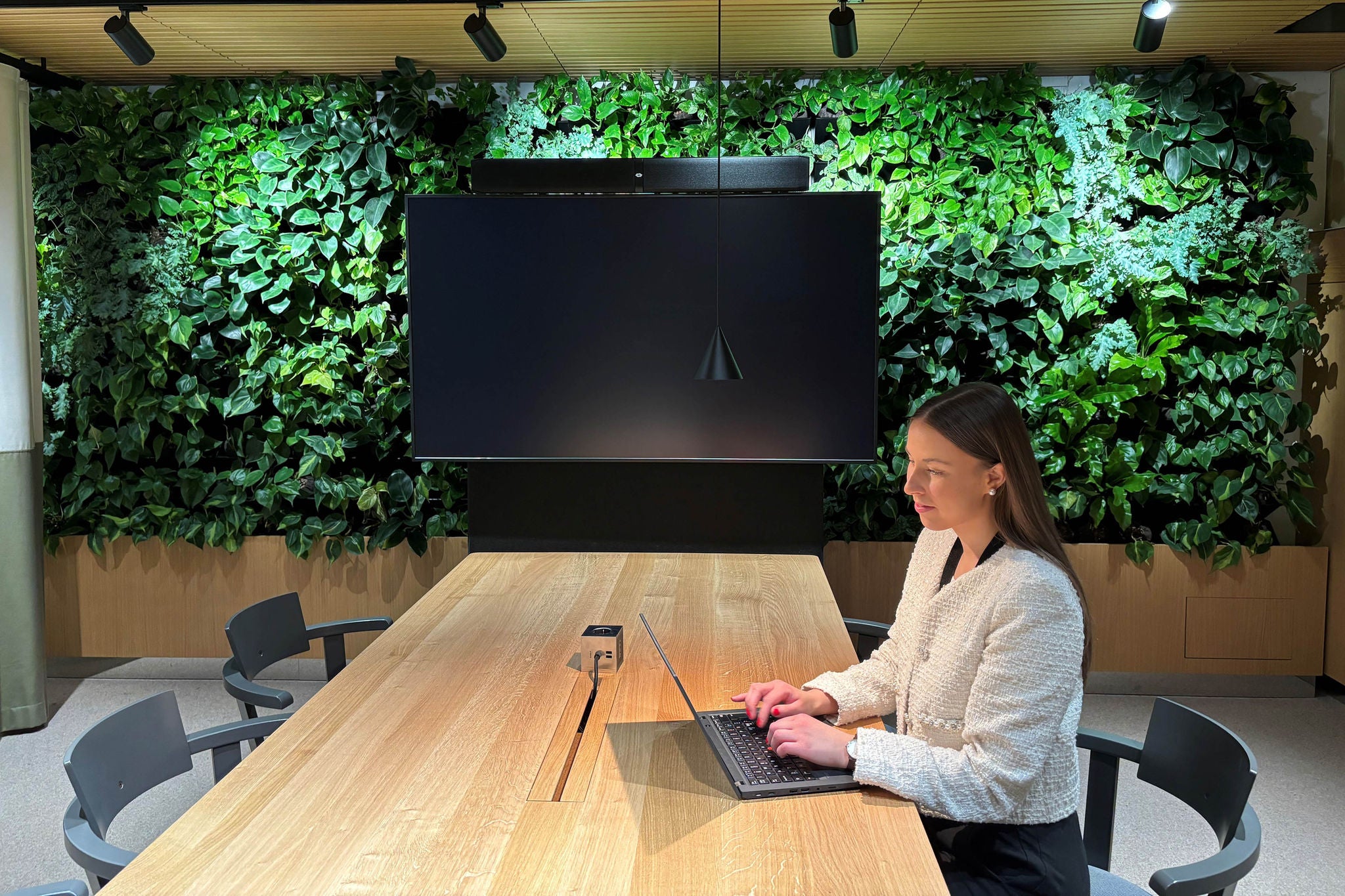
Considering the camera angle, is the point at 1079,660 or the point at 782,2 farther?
the point at 782,2

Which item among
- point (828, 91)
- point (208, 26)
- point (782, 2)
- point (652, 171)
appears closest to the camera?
point (782, 2)

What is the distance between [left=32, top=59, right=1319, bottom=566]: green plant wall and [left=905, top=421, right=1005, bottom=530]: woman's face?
2.84m

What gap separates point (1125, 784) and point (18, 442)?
4400 millimetres

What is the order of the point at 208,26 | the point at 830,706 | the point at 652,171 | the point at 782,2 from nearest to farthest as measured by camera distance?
1. the point at 830,706
2. the point at 782,2
3. the point at 208,26
4. the point at 652,171

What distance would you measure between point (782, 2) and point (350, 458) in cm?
276

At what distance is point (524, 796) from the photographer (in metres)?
1.64

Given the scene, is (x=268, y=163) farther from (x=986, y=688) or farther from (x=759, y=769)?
(x=986, y=688)

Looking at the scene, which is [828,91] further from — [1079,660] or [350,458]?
[1079,660]

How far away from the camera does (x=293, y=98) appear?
4.72 m

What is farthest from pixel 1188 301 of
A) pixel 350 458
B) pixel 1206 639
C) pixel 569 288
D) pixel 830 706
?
pixel 350 458

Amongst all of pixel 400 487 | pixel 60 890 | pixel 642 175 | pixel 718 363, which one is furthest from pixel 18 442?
pixel 60 890

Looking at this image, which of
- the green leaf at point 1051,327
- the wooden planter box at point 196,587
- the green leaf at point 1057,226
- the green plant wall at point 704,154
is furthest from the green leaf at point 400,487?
the green leaf at point 1057,226

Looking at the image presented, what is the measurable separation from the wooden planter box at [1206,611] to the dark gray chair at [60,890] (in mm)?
3613

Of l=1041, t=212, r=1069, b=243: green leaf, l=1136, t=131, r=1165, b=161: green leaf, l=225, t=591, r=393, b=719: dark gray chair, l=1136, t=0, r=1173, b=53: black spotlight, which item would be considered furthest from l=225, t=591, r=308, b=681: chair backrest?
l=1136, t=131, r=1165, b=161: green leaf
